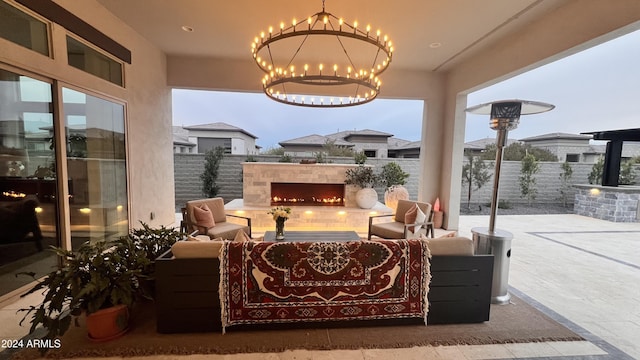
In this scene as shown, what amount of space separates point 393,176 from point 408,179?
245 centimetres

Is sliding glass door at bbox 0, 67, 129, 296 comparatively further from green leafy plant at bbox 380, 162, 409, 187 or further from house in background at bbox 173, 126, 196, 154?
house in background at bbox 173, 126, 196, 154

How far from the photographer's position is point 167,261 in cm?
199

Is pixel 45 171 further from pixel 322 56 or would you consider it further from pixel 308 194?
pixel 322 56

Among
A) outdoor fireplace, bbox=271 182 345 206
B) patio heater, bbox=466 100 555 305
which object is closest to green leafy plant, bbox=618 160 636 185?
patio heater, bbox=466 100 555 305

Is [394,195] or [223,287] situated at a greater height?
[394,195]

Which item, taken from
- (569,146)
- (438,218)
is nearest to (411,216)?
(438,218)

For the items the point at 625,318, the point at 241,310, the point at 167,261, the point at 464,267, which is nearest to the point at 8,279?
the point at 167,261

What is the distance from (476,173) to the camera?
8062 mm

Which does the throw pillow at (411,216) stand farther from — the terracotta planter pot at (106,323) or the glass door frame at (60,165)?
the glass door frame at (60,165)

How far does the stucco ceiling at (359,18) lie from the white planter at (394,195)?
275 cm

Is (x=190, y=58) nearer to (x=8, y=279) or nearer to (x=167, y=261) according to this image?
(x=8, y=279)

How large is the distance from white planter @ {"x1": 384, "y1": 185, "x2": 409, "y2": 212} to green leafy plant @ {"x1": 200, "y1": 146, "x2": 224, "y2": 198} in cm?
479

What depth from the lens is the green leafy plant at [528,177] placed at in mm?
8031

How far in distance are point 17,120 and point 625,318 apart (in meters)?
6.09
